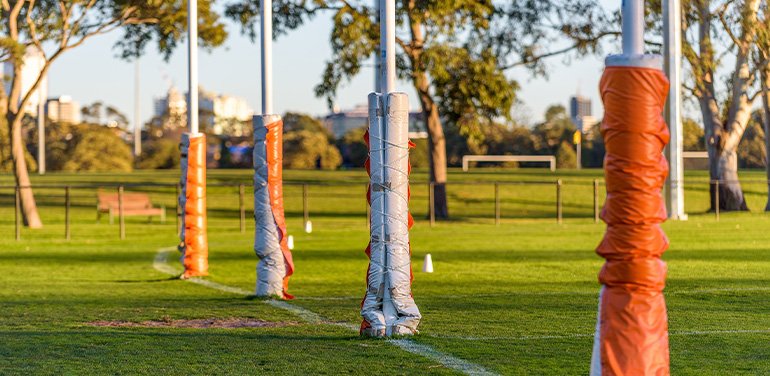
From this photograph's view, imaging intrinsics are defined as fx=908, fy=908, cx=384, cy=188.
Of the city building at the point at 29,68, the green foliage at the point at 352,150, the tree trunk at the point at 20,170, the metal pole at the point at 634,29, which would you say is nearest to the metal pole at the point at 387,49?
the metal pole at the point at 634,29

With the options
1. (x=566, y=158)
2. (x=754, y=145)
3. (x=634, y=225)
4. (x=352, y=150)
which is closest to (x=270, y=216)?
(x=634, y=225)

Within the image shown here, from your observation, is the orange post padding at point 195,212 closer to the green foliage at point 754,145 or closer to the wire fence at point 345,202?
the wire fence at point 345,202

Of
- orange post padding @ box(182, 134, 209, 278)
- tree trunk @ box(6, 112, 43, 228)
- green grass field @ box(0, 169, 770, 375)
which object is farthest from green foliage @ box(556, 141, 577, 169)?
orange post padding @ box(182, 134, 209, 278)

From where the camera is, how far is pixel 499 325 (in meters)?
9.27

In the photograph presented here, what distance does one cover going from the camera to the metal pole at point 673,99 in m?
27.7

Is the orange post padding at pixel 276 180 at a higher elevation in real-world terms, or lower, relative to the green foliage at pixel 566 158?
lower

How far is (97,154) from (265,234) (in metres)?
66.4

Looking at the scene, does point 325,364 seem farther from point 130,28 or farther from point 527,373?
point 130,28

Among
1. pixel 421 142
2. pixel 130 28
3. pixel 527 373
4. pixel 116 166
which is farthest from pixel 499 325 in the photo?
pixel 421 142

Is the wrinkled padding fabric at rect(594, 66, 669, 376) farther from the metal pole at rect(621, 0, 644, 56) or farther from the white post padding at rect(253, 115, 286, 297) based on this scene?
the white post padding at rect(253, 115, 286, 297)

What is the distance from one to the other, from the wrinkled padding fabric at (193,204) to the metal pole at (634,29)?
11.2 metres

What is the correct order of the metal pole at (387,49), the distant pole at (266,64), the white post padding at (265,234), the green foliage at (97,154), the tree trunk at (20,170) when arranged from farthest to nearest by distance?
the green foliage at (97,154) → the tree trunk at (20,170) → the distant pole at (266,64) → the white post padding at (265,234) → the metal pole at (387,49)

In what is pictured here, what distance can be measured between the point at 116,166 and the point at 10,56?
160 feet

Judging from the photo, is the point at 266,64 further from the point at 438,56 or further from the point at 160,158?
the point at 160,158
